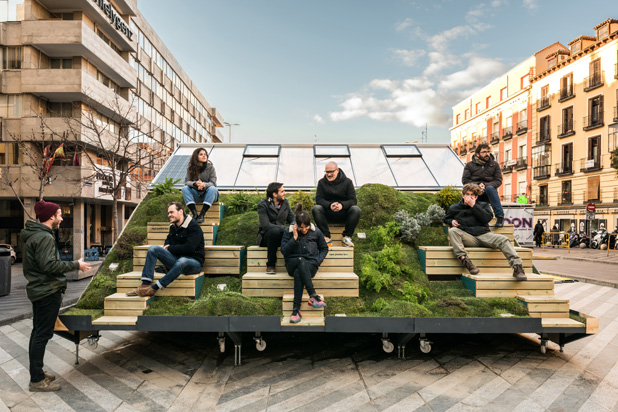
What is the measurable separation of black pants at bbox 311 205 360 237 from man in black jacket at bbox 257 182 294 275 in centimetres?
47

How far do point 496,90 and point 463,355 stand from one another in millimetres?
46469

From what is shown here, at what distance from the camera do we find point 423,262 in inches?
263

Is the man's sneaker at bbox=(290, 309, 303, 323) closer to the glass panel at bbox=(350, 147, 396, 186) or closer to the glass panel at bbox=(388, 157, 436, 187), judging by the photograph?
the glass panel at bbox=(350, 147, 396, 186)

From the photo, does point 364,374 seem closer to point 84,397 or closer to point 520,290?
point 520,290

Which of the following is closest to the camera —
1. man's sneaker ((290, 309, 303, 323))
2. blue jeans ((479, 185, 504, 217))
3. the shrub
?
man's sneaker ((290, 309, 303, 323))

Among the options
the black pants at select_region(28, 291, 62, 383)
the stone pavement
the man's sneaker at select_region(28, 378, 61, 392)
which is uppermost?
the black pants at select_region(28, 291, 62, 383)

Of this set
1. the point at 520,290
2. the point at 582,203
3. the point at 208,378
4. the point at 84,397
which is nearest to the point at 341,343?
the point at 208,378

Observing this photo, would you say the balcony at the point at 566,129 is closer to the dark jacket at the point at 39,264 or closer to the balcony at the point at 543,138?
the balcony at the point at 543,138

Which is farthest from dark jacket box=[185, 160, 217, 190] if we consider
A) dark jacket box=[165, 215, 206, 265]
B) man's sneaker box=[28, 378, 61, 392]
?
man's sneaker box=[28, 378, 61, 392]

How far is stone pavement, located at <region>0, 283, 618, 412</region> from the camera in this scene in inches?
170

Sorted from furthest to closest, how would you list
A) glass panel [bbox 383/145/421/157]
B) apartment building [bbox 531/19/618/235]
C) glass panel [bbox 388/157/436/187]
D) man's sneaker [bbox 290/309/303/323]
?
apartment building [bbox 531/19/618/235]
glass panel [bbox 383/145/421/157]
glass panel [bbox 388/157/436/187]
man's sneaker [bbox 290/309/303/323]

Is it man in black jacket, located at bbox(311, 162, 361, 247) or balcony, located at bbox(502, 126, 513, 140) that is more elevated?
balcony, located at bbox(502, 126, 513, 140)

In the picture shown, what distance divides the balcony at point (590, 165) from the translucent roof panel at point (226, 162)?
3075cm

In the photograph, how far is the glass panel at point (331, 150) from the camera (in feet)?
37.8
